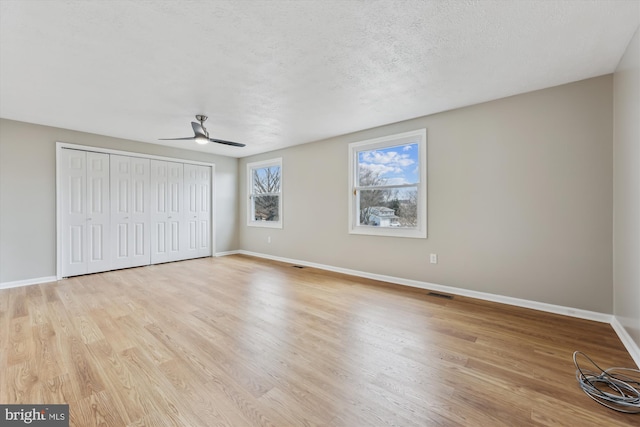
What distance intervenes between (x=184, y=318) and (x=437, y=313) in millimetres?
2653

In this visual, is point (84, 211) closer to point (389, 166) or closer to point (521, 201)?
point (389, 166)

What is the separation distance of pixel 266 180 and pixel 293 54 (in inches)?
164

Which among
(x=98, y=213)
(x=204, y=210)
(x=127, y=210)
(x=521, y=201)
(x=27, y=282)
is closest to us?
(x=521, y=201)

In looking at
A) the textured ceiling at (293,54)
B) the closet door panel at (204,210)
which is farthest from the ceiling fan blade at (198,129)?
the closet door panel at (204,210)

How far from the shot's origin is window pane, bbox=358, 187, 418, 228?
13.1ft

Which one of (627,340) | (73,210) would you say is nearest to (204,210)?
(73,210)

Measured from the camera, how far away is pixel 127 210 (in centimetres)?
502

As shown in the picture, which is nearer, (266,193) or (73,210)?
(73,210)

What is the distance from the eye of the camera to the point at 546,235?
2.92 meters

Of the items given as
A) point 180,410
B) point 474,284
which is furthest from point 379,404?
point 474,284

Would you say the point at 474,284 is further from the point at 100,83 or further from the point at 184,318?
the point at 100,83

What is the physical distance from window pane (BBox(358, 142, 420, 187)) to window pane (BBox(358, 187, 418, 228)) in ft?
0.48

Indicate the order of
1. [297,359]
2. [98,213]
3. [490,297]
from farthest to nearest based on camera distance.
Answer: [98,213], [490,297], [297,359]
